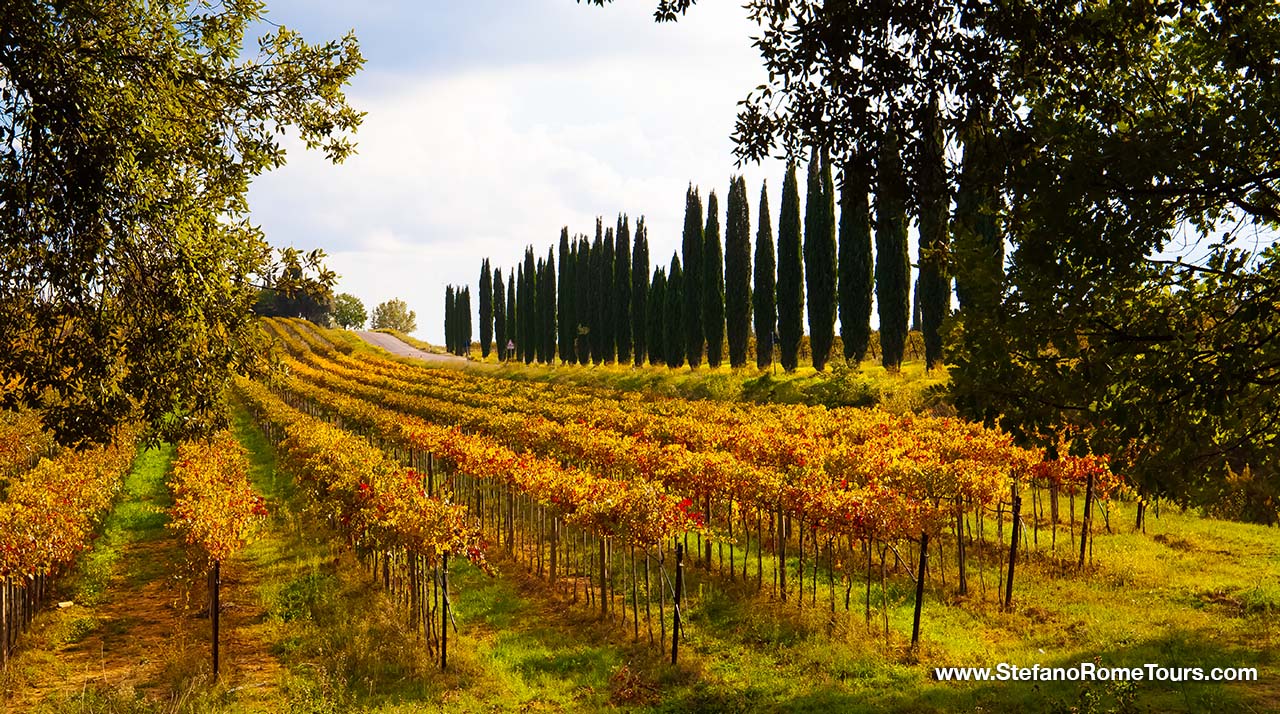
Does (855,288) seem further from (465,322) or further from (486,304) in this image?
(465,322)

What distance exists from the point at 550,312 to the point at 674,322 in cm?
2380

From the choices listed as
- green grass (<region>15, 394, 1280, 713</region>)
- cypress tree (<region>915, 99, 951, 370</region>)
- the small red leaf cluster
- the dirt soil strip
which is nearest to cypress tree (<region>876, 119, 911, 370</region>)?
green grass (<region>15, 394, 1280, 713</region>)

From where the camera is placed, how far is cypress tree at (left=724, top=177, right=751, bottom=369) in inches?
2098

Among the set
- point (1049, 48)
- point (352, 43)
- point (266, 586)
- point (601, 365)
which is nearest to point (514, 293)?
point (601, 365)

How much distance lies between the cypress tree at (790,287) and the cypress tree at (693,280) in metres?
8.62

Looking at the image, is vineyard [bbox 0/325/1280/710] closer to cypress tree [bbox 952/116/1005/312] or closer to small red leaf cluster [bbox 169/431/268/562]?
small red leaf cluster [bbox 169/431/268/562]

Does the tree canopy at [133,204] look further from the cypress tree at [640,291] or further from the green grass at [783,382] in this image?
the cypress tree at [640,291]

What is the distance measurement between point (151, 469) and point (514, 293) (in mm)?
57536

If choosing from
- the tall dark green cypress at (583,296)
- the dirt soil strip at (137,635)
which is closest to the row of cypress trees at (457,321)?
the tall dark green cypress at (583,296)

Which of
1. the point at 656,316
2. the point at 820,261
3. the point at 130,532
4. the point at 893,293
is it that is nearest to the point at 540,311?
the point at 656,316

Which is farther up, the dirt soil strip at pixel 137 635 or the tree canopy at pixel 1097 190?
the tree canopy at pixel 1097 190

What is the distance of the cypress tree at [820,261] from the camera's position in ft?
151

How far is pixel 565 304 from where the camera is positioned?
7612 cm

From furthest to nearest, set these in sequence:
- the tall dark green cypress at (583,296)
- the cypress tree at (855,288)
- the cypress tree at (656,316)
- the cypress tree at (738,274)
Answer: the tall dark green cypress at (583,296), the cypress tree at (656,316), the cypress tree at (738,274), the cypress tree at (855,288)
